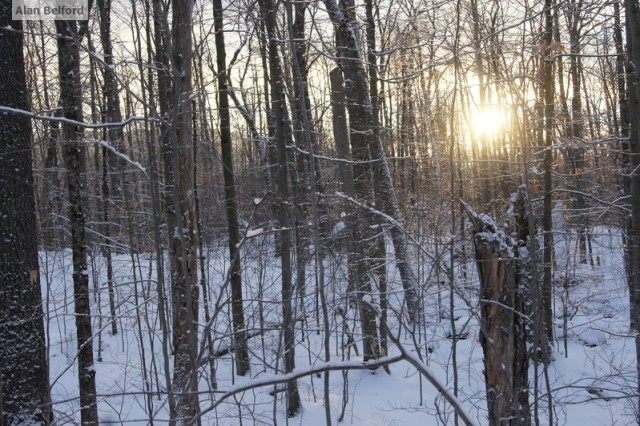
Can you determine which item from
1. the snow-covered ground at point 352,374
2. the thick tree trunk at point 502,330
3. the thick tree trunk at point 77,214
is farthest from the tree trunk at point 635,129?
the thick tree trunk at point 77,214

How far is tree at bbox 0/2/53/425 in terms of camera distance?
484cm

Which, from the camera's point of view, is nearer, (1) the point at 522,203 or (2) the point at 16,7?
(1) the point at 522,203

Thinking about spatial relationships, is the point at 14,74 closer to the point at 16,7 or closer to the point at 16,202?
the point at 16,7

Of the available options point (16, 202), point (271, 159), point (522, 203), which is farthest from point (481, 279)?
point (271, 159)

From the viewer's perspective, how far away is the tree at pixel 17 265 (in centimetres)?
484

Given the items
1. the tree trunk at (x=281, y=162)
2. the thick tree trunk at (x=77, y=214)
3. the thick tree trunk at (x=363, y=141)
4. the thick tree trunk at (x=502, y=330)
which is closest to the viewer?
the thick tree trunk at (x=502, y=330)

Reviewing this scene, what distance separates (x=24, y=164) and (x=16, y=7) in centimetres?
176

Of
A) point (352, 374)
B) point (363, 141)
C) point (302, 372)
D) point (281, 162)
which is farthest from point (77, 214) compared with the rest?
point (352, 374)

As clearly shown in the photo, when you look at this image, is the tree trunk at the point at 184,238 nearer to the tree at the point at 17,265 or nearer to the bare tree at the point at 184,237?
the bare tree at the point at 184,237

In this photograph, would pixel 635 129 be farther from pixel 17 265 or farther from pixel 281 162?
pixel 17 265

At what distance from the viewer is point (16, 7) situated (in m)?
5.18

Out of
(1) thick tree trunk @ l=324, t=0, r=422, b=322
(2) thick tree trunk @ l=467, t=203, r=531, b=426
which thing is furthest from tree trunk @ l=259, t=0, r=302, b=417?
(2) thick tree trunk @ l=467, t=203, r=531, b=426

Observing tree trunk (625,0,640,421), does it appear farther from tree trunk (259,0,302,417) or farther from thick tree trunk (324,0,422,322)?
tree trunk (259,0,302,417)

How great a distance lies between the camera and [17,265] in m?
4.95
